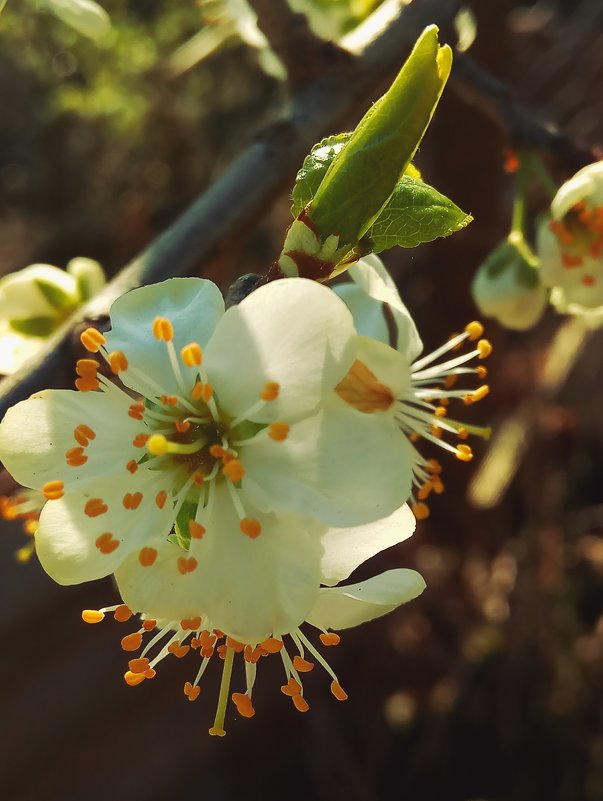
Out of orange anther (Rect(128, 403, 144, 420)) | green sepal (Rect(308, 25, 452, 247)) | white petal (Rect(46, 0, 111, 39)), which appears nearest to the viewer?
green sepal (Rect(308, 25, 452, 247))

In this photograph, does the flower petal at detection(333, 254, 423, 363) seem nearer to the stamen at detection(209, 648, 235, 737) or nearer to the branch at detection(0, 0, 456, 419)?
the branch at detection(0, 0, 456, 419)

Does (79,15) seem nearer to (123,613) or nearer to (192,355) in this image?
(192,355)

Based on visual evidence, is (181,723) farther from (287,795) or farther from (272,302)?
(272,302)

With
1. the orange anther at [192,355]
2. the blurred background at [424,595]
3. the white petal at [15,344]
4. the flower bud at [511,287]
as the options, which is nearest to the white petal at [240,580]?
the orange anther at [192,355]

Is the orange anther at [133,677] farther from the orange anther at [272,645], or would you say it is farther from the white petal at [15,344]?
the white petal at [15,344]

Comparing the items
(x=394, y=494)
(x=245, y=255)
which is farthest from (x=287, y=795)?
(x=394, y=494)

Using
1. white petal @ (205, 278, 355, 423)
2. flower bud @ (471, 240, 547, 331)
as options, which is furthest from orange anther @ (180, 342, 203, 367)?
flower bud @ (471, 240, 547, 331)
